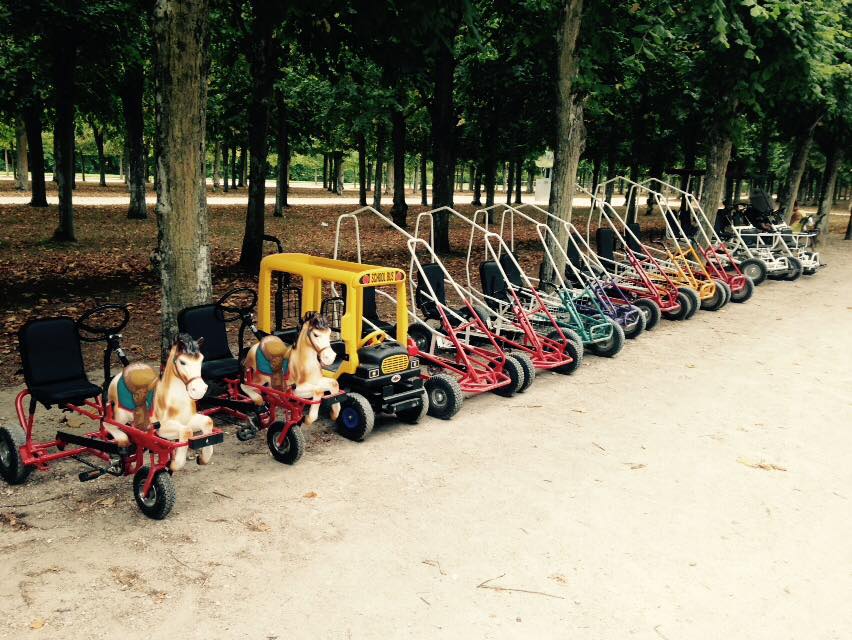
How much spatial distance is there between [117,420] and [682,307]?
10.0m

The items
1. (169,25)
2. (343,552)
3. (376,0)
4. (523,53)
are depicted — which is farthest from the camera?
(523,53)

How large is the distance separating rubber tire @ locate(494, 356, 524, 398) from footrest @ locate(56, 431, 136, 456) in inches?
165

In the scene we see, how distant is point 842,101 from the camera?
70.8 feet

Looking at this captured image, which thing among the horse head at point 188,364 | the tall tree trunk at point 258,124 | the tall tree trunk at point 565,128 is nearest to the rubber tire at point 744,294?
the tall tree trunk at point 565,128

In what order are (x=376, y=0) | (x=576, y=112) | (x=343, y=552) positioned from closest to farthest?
(x=343, y=552) < (x=376, y=0) < (x=576, y=112)

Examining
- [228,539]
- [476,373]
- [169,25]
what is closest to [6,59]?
[169,25]

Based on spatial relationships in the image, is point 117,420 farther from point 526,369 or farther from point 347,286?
point 526,369

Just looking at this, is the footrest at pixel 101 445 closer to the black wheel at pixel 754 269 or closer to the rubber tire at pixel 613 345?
the rubber tire at pixel 613 345

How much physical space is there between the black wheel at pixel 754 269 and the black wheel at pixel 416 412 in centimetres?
1219

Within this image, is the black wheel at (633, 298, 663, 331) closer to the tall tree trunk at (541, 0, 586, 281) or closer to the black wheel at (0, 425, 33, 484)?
the tall tree trunk at (541, 0, 586, 281)

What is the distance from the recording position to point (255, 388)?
6.36 metres

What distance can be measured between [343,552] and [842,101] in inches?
909

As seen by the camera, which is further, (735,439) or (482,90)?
(482,90)

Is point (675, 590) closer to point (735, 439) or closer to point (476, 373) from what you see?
point (735, 439)
